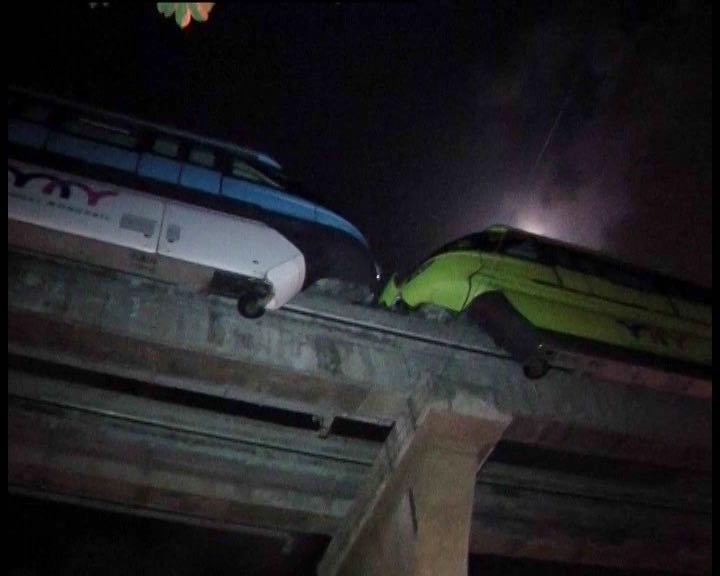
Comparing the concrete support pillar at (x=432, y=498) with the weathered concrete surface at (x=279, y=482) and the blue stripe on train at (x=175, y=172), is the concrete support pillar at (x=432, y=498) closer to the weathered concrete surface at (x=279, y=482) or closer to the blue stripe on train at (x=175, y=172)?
the weathered concrete surface at (x=279, y=482)

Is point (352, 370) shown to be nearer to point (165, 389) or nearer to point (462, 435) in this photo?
point (462, 435)

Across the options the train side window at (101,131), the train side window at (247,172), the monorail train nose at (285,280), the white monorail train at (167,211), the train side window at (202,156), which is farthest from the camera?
the train side window at (247,172)

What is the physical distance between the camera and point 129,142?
557 centimetres

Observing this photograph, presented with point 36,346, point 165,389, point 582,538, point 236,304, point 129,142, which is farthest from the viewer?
point 582,538

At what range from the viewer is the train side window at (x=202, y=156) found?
18.8ft

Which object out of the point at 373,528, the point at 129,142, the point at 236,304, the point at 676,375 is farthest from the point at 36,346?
the point at 676,375

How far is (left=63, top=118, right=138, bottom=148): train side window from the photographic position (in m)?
5.39

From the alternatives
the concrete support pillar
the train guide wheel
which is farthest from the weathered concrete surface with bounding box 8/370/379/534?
the train guide wheel

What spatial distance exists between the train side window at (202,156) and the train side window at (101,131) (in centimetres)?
49

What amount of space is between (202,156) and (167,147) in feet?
1.02

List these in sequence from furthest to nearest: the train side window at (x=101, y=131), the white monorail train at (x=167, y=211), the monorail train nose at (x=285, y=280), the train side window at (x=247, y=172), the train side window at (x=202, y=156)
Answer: the train side window at (x=247, y=172) → the train side window at (x=202, y=156) → the train side window at (x=101, y=131) → the monorail train nose at (x=285, y=280) → the white monorail train at (x=167, y=211)

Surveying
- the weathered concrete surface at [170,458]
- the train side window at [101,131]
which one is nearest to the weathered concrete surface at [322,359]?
the weathered concrete surface at [170,458]

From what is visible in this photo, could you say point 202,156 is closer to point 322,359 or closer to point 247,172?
point 247,172

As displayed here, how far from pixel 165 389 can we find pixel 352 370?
2170 mm
